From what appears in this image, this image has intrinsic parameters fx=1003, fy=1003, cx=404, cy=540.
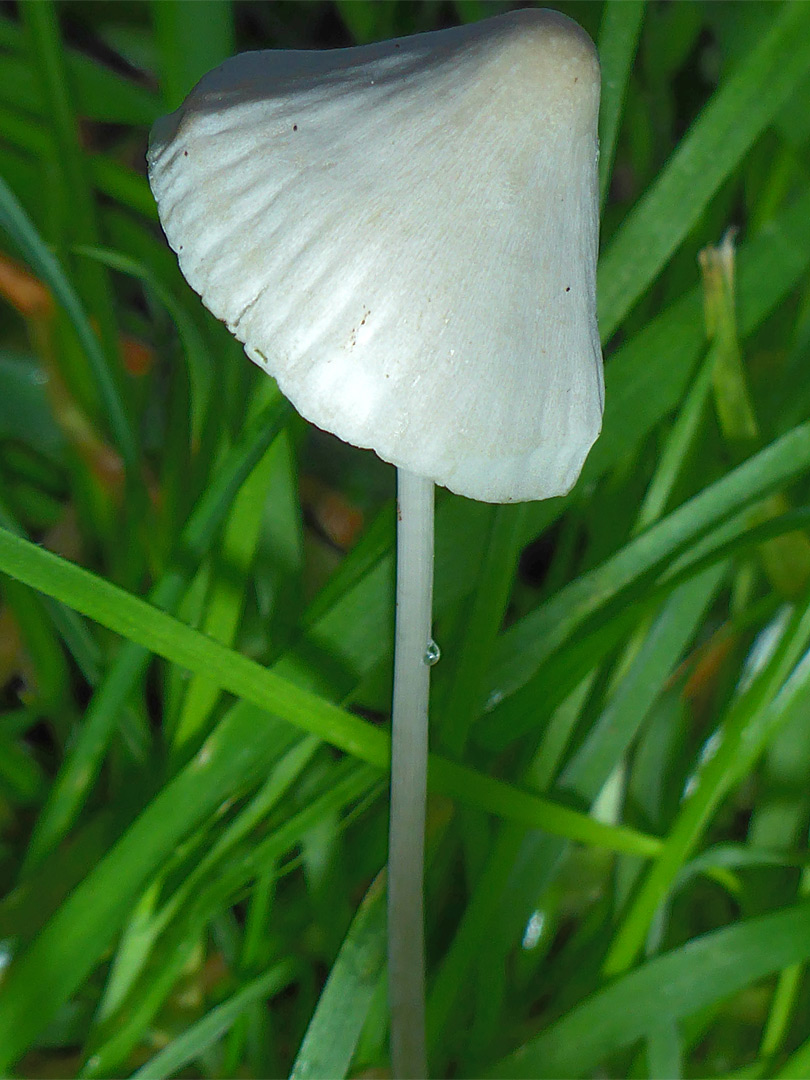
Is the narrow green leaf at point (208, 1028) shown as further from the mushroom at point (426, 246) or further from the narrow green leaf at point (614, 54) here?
the narrow green leaf at point (614, 54)

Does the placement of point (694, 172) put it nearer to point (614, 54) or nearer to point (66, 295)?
point (614, 54)

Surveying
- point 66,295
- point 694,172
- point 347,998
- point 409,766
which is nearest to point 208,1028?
point 347,998

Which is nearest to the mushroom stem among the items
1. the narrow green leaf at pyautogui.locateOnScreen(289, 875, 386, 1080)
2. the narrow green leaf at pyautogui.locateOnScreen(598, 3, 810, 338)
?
the narrow green leaf at pyautogui.locateOnScreen(289, 875, 386, 1080)

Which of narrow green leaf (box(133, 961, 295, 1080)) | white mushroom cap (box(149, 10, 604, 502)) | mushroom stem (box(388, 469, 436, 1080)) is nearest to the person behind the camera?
white mushroom cap (box(149, 10, 604, 502))

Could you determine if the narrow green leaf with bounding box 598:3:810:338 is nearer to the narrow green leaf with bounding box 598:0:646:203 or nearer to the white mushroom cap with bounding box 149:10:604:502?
the narrow green leaf with bounding box 598:0:646:203

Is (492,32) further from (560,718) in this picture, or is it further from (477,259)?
(560,718)
